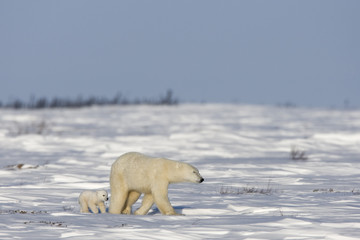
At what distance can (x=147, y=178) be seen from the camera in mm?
7145

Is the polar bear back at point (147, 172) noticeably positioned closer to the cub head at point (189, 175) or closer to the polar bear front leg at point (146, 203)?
the cub head at point (189, 175)

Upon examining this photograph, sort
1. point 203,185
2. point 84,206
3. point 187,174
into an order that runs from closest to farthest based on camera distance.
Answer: point 187,174 < point 84,206 < point 203,185

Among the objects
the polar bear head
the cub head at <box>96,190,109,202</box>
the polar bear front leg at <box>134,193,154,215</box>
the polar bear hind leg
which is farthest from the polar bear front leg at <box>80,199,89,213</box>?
the polar bear head

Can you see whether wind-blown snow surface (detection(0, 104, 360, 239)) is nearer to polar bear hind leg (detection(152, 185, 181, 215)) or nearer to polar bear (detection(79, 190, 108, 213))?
polar bear hind leg (detection(152, 185, 181, 215))

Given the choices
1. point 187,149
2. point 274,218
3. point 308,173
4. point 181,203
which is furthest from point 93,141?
point 274,218

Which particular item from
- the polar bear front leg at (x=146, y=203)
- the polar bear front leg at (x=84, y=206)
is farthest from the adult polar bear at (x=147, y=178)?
the polar bear front leg at (x=84, y=206)

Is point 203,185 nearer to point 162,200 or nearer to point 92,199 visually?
point 92,199

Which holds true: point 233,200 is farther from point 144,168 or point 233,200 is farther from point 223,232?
point 223,232

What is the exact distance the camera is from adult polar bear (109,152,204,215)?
7086 mm

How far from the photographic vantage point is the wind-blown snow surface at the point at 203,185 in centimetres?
587

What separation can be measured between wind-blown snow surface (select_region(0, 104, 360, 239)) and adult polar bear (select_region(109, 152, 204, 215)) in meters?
0.29

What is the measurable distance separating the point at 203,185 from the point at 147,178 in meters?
3.91

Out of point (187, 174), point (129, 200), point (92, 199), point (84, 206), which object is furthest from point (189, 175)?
point (84, 206)

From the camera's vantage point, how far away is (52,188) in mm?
10234
